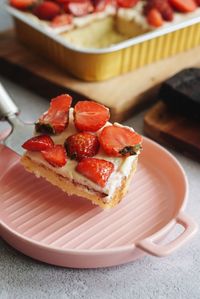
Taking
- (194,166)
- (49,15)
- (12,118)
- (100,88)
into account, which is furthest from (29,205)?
(49,15)

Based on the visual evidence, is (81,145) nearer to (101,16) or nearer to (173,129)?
(173,129)

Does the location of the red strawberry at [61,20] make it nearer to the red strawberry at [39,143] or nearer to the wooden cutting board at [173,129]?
the wooden cutting board at [173,129]

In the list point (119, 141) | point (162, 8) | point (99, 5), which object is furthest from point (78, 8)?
point (119, 141)

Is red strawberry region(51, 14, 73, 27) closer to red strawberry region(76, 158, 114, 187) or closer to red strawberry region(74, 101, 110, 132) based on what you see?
red strawberry region(74, 101, 110, 132)

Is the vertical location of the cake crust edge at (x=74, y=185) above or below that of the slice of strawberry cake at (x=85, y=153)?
below

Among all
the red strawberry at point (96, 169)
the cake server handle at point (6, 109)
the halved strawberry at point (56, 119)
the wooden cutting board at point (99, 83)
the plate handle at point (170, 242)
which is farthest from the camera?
the wooden cutting board at point (99, 83)

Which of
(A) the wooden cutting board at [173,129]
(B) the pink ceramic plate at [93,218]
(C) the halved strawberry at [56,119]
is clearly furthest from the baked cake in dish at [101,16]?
(B) the pink ceramic plate at [93,218]
